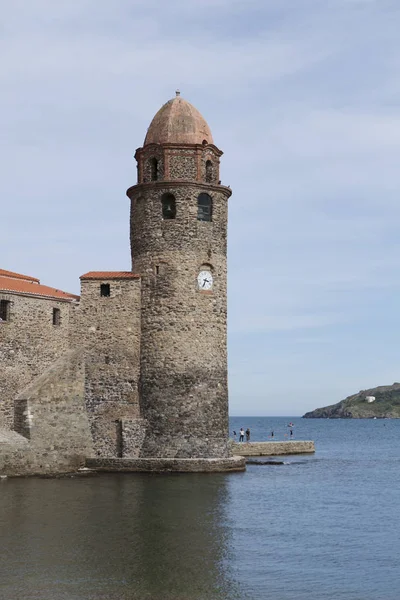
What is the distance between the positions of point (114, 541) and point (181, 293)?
14.2 meters

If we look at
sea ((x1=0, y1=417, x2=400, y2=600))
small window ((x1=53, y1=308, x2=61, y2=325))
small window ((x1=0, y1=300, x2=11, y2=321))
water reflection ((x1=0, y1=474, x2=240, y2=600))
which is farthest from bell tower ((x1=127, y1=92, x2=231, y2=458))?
small window ((x1=0, y1=300, x2=11, y2=321))

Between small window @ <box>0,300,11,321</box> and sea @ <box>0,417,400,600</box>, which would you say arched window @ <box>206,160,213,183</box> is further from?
sea @ <box>0,417,400,600</box>

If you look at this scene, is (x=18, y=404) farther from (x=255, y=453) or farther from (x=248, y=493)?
(x=255, y=453)

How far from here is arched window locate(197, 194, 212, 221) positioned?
3003 cm

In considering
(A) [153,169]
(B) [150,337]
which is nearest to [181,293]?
(B) [150,337]

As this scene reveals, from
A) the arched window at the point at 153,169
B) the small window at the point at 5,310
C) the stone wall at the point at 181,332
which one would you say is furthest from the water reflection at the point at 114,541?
the arched window at the point at 153,169

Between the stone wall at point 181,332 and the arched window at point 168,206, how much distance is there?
0.23 metres

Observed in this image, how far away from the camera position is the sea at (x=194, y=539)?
13.1 m

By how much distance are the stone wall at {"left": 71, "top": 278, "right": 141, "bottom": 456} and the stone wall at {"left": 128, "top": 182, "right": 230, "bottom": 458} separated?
436 millimetres

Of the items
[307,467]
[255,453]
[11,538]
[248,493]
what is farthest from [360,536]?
[255,453]

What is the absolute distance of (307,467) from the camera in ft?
117

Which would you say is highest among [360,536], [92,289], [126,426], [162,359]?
[92,289]

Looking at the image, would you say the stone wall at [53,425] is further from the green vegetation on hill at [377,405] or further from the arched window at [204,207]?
the green vegetation on hill at [377,405]

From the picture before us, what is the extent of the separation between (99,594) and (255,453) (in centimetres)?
2807
